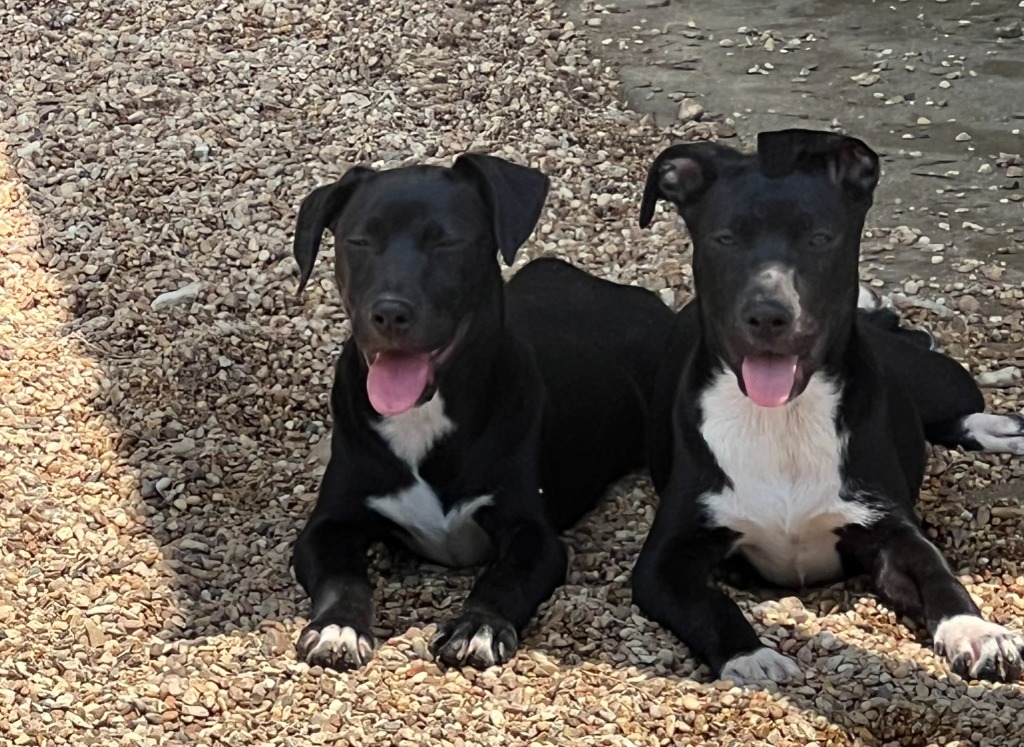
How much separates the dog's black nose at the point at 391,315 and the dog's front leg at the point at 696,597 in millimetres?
1070

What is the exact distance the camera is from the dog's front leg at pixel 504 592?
5.28 metres

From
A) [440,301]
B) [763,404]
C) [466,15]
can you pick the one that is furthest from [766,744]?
[466,15]

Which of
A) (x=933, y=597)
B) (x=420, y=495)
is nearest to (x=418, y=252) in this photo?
(x=420, y=495)

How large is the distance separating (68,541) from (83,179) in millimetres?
3449

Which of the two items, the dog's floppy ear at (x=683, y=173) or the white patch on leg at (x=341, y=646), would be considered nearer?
the white patch on leg at (x=341, y=646)

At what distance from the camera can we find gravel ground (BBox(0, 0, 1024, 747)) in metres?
5.04

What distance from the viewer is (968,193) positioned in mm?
8781

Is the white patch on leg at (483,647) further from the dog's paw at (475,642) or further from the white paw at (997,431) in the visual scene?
the white paw at (997,431)

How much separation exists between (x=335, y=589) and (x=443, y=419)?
0.70m

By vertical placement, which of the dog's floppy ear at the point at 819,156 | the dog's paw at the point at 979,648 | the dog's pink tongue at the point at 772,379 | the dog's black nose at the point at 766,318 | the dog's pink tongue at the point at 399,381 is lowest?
the dog's paw at the point at 979,648

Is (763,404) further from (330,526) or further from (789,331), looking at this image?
(330,526)

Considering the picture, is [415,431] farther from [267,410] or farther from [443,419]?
[267,410]

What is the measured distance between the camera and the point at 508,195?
5.72m

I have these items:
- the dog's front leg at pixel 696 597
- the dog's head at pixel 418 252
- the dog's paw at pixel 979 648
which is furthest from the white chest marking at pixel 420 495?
the dog's paw at pixel 979 648
